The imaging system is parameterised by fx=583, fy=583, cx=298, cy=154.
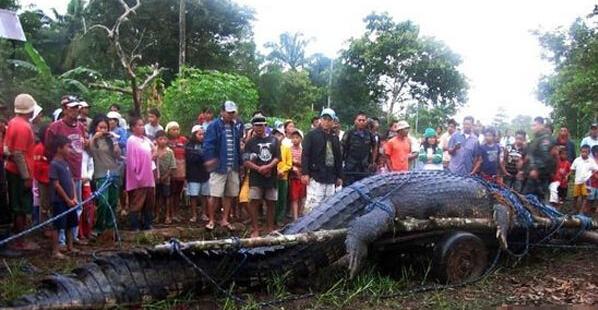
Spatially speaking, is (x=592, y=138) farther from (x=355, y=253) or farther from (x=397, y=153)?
(x=355, y=253)

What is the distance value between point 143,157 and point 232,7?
21678 millimetres

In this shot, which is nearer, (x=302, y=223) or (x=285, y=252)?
(x=285, y=252)

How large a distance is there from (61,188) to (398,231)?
10.4 ft

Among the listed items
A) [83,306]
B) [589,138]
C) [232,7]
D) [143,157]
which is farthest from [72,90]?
[83,306]

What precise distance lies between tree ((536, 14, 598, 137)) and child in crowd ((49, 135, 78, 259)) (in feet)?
41.1

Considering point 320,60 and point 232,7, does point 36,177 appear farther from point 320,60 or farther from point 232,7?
point 320,60

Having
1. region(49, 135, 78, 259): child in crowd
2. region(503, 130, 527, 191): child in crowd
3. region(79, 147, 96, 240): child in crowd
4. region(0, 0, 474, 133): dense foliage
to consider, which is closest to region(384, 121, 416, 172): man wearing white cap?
region(503, 130, 527, 191): child in crowd

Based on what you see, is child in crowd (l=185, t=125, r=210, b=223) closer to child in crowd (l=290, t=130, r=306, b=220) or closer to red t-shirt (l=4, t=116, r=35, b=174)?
child in crowd (l=290, t=130, r=306, b=220)

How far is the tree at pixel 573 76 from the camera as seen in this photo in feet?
47.2

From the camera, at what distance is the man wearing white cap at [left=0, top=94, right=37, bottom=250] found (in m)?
5.84

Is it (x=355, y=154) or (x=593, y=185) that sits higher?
(x=355, y=154)

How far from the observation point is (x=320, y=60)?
45.1 metres

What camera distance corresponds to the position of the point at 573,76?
15.4 metres

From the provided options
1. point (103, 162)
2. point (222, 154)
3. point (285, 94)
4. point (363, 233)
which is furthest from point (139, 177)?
point (285, 94)
